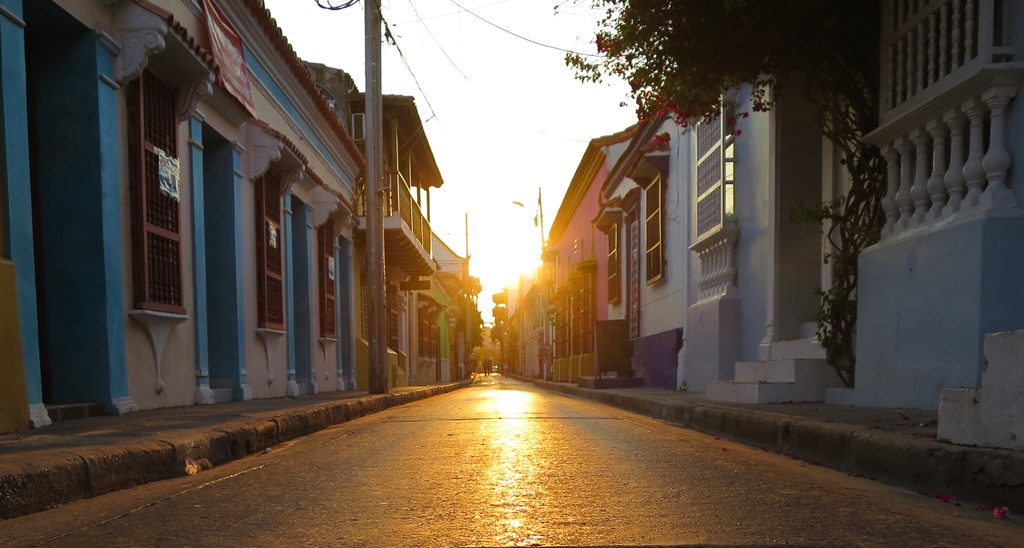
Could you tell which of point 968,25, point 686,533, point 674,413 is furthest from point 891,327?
point 686,533

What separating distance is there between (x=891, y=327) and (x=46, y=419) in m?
5.99

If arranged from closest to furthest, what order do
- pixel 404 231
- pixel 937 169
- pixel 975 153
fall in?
pixel 975 153 < pixel 937 169 < pixel 404 231

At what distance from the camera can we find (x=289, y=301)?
42.7 feet

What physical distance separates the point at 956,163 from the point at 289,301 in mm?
9814

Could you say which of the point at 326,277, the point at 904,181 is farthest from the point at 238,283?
the point at 904,181

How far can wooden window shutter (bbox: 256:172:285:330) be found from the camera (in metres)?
11.4

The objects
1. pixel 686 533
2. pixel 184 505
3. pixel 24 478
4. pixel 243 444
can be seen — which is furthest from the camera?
pixel 243 444

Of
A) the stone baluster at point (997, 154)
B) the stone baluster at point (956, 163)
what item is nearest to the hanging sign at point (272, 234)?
the stone baluster at point (956, 163)

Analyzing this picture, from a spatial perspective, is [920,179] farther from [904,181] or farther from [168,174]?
[168,174]

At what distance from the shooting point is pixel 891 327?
247 inches

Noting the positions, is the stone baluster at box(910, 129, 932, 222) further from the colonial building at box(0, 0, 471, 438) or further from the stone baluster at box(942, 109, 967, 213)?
the colonial building at box(0, 0, 471, 438)

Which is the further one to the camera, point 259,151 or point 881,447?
point 259,151

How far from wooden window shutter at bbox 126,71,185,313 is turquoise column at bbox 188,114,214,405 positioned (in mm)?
550

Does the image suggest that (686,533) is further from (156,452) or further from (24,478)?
(156,452)
